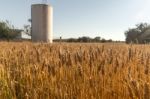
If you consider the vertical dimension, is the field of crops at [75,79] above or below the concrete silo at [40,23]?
below

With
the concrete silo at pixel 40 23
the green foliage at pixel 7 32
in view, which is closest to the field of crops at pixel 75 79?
the concrete silo at pixel 40 23

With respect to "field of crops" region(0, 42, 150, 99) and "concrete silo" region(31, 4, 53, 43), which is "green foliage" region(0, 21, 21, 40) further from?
"field of crops" region(0, 42, 150, 99)

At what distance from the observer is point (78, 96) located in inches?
84.7

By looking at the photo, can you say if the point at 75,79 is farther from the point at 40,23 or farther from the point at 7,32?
the point at 7,32

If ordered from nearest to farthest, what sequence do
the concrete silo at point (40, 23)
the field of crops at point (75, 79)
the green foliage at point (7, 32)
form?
the field of crops at point (75, 79) < the concrete silo at point (40, 23) < the green foliage at point (7, 32)

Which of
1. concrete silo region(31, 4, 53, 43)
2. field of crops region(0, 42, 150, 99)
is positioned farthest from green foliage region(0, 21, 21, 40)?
field of crops region(0, 42, 150, 99)

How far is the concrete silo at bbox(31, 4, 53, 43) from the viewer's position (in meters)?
24.8

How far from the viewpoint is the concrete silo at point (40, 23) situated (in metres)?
24.8

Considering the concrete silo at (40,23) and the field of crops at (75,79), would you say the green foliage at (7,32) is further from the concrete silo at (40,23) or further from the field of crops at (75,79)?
the field of crops at (75,79)

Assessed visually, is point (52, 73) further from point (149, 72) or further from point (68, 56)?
point (149, 72)

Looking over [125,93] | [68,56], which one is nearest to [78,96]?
[125,93]

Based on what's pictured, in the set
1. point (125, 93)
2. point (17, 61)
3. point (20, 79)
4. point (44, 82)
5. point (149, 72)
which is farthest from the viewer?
point (17, 61)

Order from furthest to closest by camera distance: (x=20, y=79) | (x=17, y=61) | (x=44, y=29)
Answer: (x=44, y=29)
(x=17, y=61)
(x=20, y=79)

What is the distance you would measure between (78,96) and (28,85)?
0.54 m
